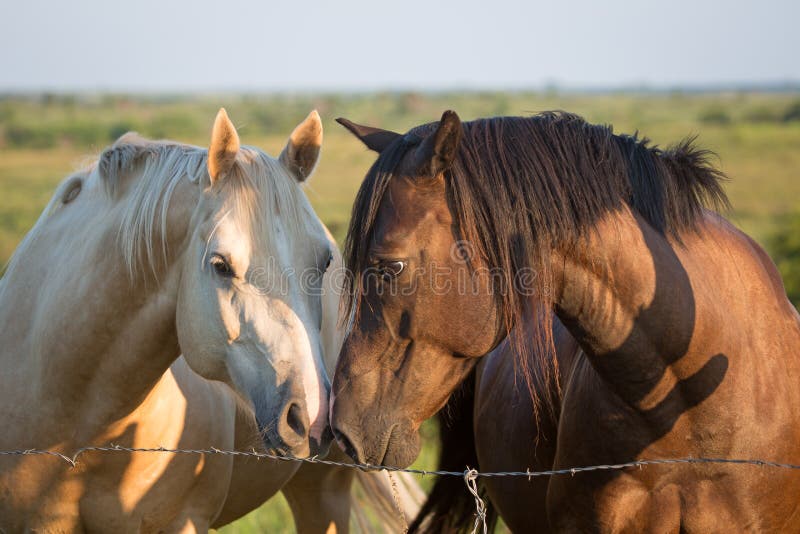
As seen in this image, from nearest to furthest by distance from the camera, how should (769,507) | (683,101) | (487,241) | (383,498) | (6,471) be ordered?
(487,241) < (769,507) < (6,471) < (383,498) < (683,101)

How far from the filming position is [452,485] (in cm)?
448

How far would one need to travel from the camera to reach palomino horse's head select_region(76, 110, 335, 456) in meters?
2.59

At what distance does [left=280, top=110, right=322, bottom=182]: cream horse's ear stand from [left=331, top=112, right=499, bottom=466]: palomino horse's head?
60 centimetres

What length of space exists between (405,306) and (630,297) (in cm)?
64

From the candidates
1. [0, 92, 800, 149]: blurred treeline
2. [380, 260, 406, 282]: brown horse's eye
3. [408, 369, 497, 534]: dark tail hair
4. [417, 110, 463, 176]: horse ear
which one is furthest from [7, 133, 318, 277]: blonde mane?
[0, 92, 800, 149]: blurred treeline

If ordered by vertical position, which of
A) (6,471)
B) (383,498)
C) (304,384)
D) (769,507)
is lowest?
(383,498)

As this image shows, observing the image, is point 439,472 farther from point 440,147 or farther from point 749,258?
point 749,258

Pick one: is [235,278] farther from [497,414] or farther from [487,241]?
[497,414]

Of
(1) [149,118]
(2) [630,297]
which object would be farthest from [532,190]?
(1) [149,118]

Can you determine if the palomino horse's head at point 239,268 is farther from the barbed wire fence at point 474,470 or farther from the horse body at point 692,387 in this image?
the horse body at point 692,387

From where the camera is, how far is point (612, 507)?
2.58 metres

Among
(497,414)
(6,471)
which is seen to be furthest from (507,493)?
(6,471)

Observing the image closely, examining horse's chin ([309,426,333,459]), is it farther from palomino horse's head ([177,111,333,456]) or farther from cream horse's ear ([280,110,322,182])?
cream horse's ear ([280,110,322,182])

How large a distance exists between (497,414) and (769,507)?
121 centimetres
